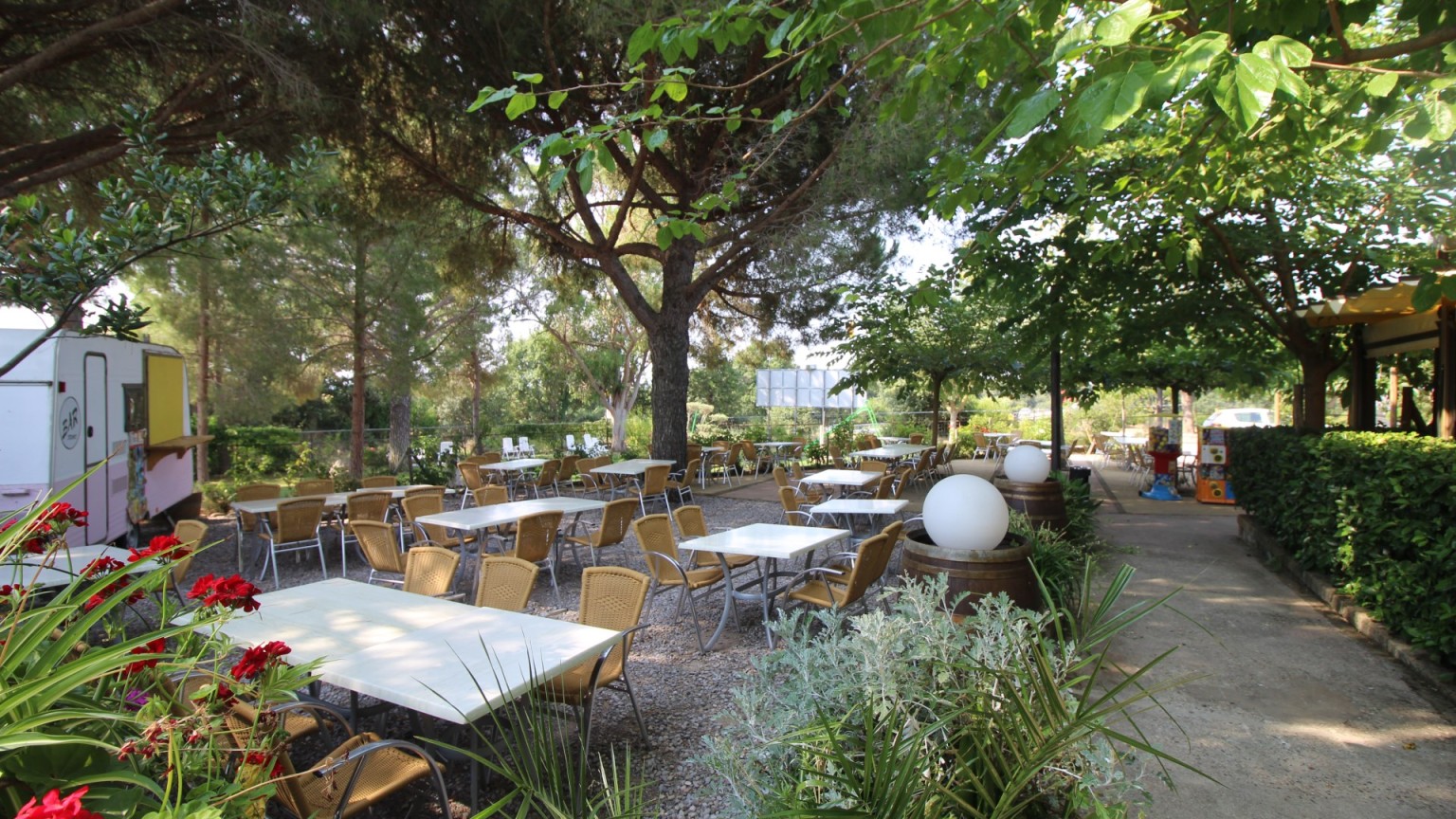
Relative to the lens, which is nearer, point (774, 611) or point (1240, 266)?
point (774, 611)

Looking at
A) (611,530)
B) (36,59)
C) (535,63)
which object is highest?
(535,63)

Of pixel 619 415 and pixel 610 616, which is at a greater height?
pixel 619 415

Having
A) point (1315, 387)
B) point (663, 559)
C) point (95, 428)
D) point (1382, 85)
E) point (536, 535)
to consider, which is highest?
point (1382, 85)

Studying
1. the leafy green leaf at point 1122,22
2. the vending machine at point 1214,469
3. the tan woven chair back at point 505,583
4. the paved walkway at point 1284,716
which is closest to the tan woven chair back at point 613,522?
the tan woven chair back at point 505,583

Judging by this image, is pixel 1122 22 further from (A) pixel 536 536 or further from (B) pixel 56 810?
(A) pixel 536 536

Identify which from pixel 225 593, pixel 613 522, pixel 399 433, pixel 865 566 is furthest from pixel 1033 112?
pixel 399 433

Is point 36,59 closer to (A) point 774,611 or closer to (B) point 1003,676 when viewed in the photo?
(A) point 774,611

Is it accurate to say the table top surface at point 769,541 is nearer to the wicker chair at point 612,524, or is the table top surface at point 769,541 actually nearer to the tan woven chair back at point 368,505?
the wicker chair at point 612,524

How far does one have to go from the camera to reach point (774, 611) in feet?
15.6

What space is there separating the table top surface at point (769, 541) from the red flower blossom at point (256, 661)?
274 cm

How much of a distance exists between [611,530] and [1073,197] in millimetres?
4143

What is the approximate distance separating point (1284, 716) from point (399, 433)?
45.5 ft

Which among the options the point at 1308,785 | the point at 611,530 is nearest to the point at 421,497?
the point at 611,530

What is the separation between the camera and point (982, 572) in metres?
3.19
